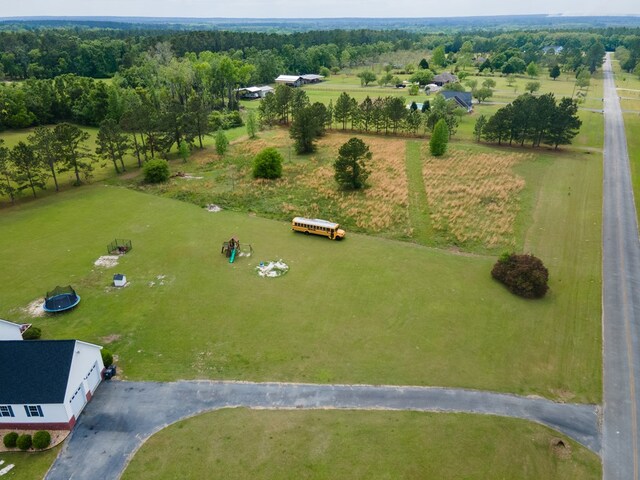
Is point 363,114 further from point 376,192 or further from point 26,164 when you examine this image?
point 26,164

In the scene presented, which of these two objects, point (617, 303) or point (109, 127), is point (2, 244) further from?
point (617, 303)

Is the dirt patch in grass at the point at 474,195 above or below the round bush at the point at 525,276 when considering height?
Answer: below

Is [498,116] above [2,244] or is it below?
above

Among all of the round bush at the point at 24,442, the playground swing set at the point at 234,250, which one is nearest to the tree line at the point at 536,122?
the playground swing set at the point at 234,250

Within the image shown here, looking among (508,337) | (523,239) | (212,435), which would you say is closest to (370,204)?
(523,239)

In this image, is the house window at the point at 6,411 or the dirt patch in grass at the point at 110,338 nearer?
the house window at the point at 6,411

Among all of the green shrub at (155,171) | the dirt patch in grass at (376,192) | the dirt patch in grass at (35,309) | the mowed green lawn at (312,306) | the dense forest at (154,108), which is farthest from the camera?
the dense forest at (154,108)

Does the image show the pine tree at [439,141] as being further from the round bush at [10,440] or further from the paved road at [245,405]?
the round bush at [10,440]
